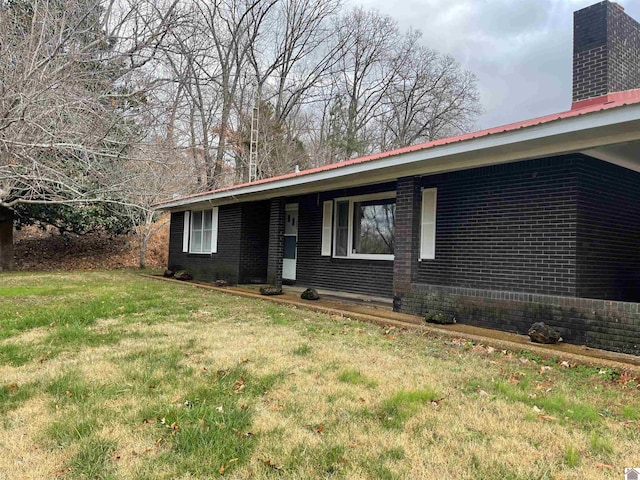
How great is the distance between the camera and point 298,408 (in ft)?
10.7

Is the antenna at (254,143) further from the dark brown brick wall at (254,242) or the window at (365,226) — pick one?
the window at (365,226)

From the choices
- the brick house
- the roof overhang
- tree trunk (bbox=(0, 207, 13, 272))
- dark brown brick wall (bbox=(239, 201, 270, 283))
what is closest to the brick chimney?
the brick house

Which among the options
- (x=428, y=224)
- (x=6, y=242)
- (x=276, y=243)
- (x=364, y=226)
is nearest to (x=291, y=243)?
(x=276, y=243)

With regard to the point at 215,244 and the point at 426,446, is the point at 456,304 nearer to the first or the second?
the point at 426,446

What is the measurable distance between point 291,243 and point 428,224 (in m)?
4.83

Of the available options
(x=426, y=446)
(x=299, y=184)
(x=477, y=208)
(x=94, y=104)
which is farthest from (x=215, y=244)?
(x=426, y=446)

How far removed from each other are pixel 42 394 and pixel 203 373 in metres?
1.28

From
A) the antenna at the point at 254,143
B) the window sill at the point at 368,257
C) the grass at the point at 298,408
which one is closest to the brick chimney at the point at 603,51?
the window sill at the point at 368,257

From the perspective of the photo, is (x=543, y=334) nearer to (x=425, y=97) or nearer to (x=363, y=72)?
(x=425, y=97)

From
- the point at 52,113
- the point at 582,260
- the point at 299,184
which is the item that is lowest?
the point at 582,260

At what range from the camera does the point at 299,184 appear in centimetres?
890

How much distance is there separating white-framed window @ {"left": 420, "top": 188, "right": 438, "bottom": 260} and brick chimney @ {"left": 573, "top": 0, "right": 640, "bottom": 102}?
3755 millimetres

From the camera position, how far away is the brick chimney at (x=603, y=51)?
8211 mm

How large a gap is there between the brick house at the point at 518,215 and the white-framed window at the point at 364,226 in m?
0.02
